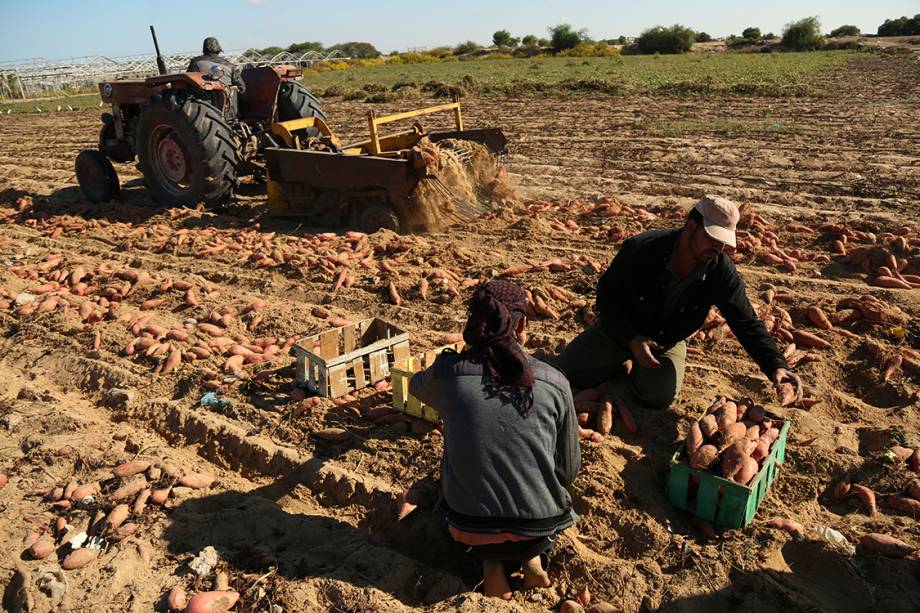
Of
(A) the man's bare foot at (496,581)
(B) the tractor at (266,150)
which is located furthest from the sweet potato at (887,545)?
(B) the tractor at (266,150)

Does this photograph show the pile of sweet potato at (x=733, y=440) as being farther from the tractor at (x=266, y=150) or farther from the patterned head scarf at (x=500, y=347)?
the tractor at (x=266, y=150)

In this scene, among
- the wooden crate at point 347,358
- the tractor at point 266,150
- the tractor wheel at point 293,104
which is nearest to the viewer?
the wooden crate at point 347,358

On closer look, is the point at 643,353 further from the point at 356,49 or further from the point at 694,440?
the point at 356,49

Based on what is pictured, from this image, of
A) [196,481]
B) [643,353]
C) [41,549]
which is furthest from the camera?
[643,353]

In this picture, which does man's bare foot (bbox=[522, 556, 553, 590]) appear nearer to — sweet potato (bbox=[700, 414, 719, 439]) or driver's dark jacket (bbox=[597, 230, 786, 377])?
sweet potato (bbox=[700, 414, 719, 439])

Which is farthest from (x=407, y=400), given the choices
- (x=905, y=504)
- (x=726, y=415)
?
(x=905, y=504)

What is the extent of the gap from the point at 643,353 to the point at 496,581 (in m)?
1.59

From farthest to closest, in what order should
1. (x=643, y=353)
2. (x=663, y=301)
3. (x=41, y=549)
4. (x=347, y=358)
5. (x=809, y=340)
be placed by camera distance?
(x=809, y=340), (x=347, y=358), (x=663, y=301), (x=643, y=353), (x=41, y=549)

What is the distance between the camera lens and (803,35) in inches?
1943

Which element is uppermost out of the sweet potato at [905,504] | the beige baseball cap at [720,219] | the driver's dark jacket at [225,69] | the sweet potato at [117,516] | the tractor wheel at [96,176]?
the driver's dark jacket at [225,69]

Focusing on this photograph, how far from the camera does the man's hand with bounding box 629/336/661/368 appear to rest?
12.4 ft

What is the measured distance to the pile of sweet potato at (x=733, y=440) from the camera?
10.1 feet

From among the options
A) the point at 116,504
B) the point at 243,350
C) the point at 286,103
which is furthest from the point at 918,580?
the point at 286,103

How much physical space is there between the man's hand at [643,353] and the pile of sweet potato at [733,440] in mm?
395
